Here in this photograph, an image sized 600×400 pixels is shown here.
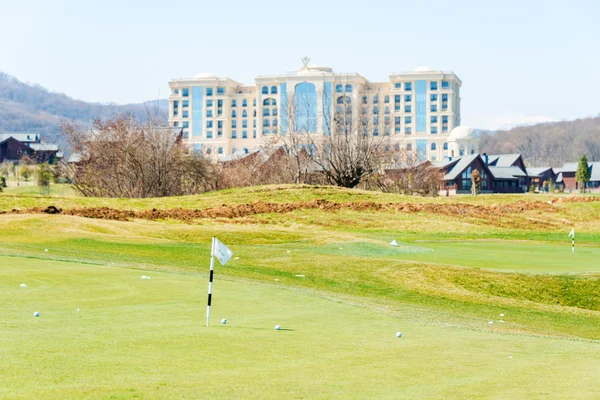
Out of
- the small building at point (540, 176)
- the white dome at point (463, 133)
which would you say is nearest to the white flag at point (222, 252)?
the small building at point (540, 176)

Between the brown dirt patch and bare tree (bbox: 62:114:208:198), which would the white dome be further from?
the brown dirt patch

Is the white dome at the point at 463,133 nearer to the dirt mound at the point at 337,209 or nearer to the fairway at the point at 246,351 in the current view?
the dirt mound at the point at 337,209

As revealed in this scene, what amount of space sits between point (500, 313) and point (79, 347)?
12015mm

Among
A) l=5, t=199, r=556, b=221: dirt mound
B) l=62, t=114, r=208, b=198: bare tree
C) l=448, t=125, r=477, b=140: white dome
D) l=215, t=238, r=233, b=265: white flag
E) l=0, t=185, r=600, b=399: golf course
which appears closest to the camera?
l=0, t=185, r=600, b=399: golf course

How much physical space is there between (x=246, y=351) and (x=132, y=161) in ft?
178

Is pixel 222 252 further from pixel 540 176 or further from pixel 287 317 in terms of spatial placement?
pixel 540 176

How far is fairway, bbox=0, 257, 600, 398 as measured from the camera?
856 centimetres

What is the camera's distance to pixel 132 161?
63688 mm

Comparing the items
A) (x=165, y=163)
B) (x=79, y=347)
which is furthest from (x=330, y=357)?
(x=165, y=163)

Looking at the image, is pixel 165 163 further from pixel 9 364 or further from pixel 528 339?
pixel 9 364

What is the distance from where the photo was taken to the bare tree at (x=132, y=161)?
64125mm

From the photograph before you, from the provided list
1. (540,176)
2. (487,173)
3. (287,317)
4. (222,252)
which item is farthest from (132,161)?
(540,176)

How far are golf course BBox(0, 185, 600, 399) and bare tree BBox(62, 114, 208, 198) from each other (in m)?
24.1

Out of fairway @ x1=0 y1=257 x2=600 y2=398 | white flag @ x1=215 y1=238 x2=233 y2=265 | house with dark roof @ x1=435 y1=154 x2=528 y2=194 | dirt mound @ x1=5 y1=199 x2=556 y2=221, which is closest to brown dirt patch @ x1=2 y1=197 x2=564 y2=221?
dirt mound @ x1=5 y1=199 x2=556 y2=221
